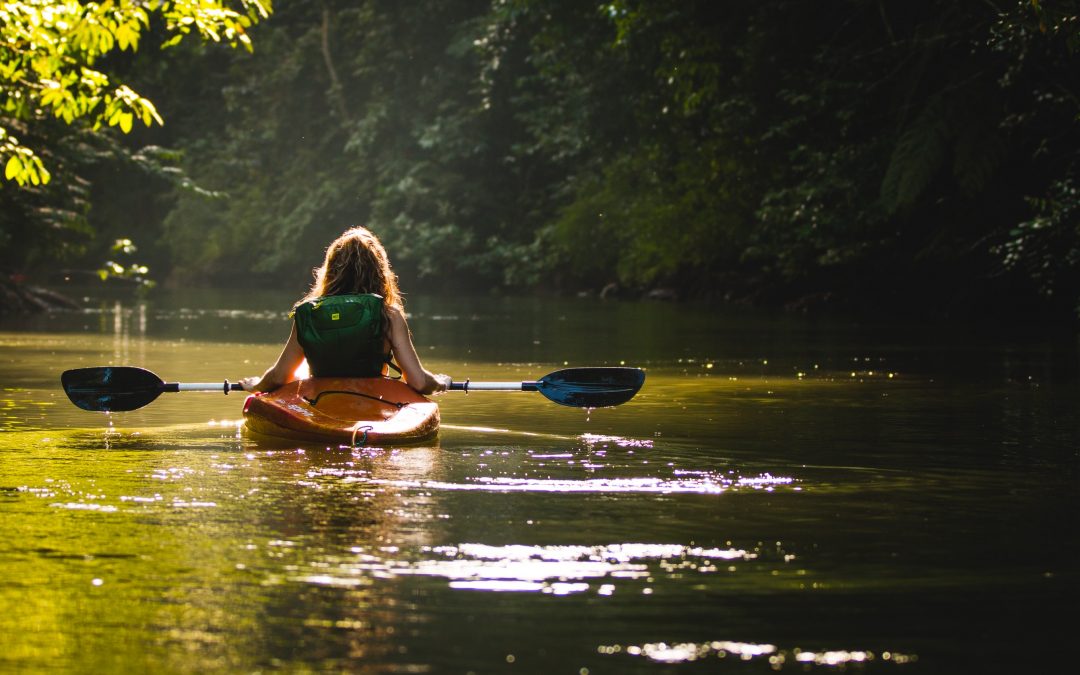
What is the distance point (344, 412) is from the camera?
34.1 ft

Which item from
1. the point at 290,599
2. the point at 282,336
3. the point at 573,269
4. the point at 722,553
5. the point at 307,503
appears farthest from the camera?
the point at 573,269

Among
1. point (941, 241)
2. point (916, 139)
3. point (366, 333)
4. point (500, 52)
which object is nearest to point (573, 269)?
point (500, 52)

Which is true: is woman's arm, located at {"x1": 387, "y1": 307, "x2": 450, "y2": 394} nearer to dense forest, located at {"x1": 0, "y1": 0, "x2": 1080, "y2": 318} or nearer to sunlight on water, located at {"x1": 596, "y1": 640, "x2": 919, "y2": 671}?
dense forest, located at {"x1": 0, "y1": 0, "x2": 1080, "y2": 318}

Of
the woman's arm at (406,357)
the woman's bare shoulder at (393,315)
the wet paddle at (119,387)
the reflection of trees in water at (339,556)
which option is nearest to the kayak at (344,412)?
the woman's arm at (406,357)

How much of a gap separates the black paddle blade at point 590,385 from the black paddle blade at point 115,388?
8.39 feet

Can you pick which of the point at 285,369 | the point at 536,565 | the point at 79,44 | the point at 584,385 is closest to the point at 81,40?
the point at 79,44

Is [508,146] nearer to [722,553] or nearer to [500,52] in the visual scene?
[500,52]

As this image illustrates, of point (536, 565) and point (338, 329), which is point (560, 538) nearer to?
point (536, 565)

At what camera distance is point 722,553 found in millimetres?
6523

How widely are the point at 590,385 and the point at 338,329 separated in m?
1.84

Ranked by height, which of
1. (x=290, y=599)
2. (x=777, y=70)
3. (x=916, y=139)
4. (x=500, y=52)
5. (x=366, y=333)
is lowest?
(x=290, y=599)

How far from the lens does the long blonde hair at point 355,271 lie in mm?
10820

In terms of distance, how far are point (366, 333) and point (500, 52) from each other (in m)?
42.3

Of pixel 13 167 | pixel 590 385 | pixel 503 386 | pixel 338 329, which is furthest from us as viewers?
pixel 13 167
